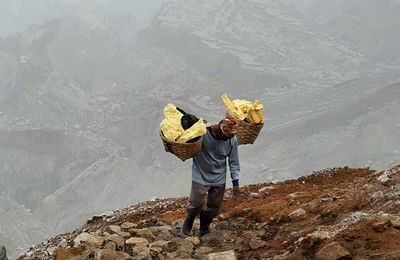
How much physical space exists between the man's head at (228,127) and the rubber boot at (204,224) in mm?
1278

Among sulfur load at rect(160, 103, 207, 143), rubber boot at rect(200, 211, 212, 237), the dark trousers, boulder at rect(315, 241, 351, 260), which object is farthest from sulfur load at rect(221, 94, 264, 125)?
boulder at rect(315, 241, 351, 260)

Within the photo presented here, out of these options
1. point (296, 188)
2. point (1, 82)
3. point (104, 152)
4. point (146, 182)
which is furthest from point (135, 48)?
point (296, 188)

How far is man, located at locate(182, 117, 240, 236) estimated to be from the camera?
583 centimetres

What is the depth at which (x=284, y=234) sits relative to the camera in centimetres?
618

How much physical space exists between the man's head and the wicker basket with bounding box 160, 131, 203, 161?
348 mm

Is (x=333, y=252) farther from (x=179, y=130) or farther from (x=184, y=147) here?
(x=179, y=130)

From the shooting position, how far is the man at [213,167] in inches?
230

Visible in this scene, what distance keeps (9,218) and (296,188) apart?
71756 millimetres

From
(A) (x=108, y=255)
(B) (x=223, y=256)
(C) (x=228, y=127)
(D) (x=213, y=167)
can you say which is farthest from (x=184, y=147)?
(A) (x=108, y=255)

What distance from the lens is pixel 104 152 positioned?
314 feet

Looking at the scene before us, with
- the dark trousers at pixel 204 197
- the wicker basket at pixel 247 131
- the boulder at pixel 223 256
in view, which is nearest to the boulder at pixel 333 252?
the boulder at pixel 223 256

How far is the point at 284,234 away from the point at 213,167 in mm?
1254

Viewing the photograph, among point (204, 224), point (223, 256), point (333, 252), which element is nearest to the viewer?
point (333, 252)

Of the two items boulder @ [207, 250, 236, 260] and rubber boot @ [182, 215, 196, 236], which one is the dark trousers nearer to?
rubber boot @ [182, 215, 196, 236]
